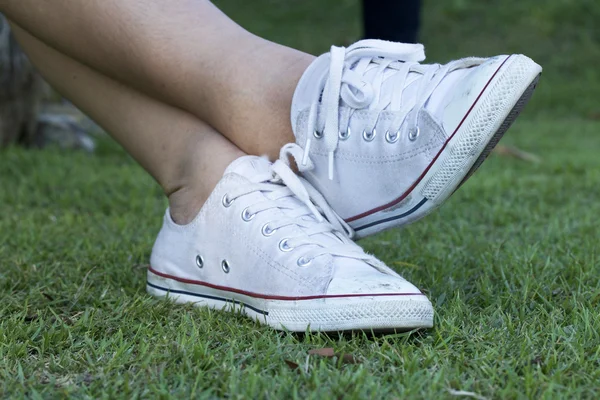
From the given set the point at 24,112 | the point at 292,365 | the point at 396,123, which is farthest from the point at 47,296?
the point at 24,112

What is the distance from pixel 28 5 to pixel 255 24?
634 cm

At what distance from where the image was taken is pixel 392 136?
1107 mm

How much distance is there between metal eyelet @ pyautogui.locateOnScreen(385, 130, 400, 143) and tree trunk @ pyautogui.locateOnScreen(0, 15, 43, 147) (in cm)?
251

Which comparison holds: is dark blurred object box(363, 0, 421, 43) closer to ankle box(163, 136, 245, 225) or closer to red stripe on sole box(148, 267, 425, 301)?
ankle box(163, 136, 245, 225)

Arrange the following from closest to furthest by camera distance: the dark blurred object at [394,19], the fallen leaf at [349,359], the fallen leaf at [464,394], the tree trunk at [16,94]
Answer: the fallen leaf at [464,394] < the fallen leaf at [349,359] < the dark blurred object at [394,19] < the tree trunk at [16,94]

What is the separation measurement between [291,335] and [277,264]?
0.12 m

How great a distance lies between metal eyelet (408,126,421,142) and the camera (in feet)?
3.56

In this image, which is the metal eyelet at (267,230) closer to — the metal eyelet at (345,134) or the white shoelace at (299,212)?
the white shoelace at (299,212)

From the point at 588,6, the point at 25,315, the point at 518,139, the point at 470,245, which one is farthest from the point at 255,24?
the point at 25,315

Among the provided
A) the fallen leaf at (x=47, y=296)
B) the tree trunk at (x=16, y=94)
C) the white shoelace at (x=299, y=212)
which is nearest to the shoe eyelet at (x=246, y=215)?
the white shoelace at (x=299, y=212)

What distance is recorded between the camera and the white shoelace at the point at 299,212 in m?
1.07

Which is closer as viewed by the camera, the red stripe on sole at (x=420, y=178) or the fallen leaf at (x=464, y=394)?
the fallen leaf at (x=464, y=394)

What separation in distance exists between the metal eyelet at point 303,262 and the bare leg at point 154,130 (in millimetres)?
220

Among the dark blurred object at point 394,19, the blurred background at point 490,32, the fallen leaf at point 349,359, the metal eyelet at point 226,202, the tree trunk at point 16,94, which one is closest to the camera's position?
the fallen leaf at point 349,359
